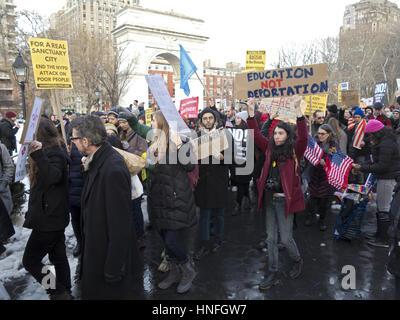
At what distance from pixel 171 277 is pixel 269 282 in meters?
1.15

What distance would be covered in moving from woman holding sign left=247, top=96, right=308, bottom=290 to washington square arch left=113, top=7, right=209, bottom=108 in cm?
2682

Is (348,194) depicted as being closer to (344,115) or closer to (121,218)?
(121,218)

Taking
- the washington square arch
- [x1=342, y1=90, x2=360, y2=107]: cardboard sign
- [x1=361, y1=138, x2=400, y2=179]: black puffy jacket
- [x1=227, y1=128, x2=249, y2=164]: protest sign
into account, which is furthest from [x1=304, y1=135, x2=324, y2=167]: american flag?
the washington square arch

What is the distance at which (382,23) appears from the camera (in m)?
35.9

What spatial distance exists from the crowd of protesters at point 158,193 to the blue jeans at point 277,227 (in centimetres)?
1

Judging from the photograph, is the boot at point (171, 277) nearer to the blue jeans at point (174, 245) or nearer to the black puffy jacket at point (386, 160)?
the blue jeans at point (174, 245)

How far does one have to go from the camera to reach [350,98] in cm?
963

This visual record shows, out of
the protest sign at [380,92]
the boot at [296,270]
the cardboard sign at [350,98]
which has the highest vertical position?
the protest sign at [380,92]

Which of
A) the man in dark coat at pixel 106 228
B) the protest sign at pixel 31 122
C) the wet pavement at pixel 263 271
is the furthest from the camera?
the wet pavement at pixel 263 271

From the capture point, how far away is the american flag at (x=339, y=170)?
489cm

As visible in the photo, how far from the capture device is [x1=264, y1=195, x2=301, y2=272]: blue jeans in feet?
11.7

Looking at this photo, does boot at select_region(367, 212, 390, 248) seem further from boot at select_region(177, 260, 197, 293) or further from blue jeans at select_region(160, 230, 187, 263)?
blue jeans at select_region(160, 230, 187, 263)

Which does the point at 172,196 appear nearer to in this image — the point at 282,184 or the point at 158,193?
the point at 158,193

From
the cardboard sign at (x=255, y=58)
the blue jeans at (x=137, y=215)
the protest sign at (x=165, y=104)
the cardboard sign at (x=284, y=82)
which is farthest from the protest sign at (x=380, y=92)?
the protest sign at (x=165, y=104)
